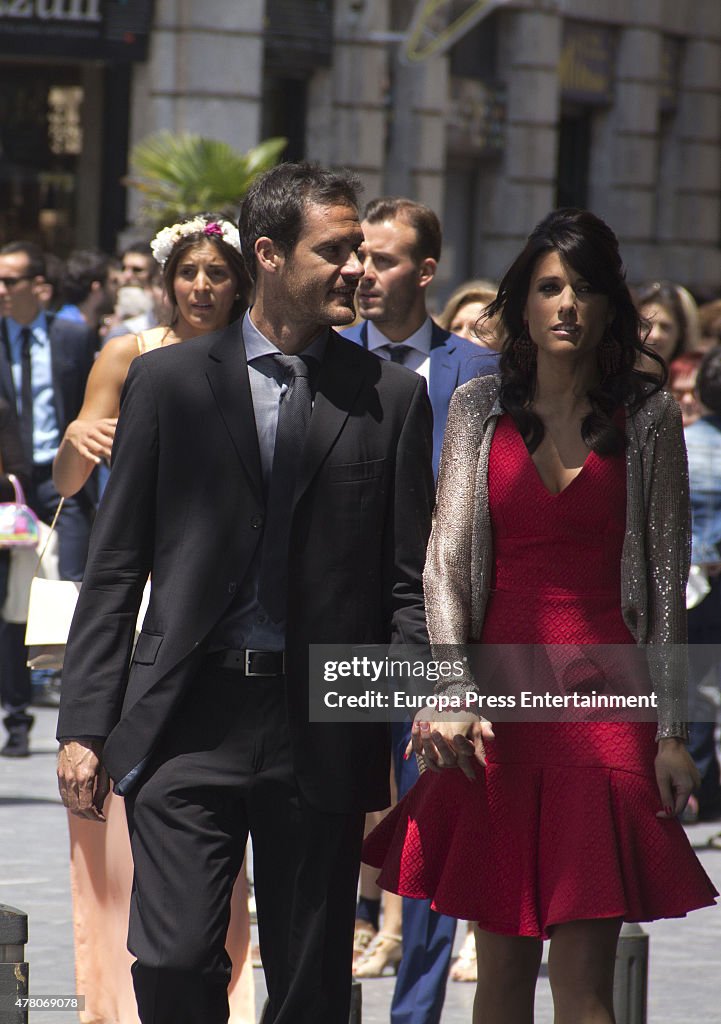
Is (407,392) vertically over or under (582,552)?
over

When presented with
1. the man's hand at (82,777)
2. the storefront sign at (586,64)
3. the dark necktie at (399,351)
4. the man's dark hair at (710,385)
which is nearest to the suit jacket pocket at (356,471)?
the man's hand at (82,777)

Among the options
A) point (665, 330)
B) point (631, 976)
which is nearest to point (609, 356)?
point (631, 976)

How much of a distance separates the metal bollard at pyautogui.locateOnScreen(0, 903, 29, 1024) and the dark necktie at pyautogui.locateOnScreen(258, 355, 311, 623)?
785 mm

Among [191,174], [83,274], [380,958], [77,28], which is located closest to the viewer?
[380,958]

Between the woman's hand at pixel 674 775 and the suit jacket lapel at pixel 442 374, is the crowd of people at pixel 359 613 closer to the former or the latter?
the woman's hand at pixel 674 775

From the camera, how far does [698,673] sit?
959 centimetres

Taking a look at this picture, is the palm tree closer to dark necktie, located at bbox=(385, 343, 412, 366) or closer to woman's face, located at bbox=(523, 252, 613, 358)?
dark necktie, located at bbox=(385, 343, 412, 366)

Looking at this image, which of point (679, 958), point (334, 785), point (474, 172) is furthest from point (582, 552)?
point (474, 172)

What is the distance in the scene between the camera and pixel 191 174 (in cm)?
1730

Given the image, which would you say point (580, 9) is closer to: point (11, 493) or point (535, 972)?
point (11, 493)

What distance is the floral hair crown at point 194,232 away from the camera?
18.7ft

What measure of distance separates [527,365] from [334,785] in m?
1.00

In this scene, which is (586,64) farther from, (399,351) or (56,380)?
(399,351)

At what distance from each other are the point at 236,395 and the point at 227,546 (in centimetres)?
32
